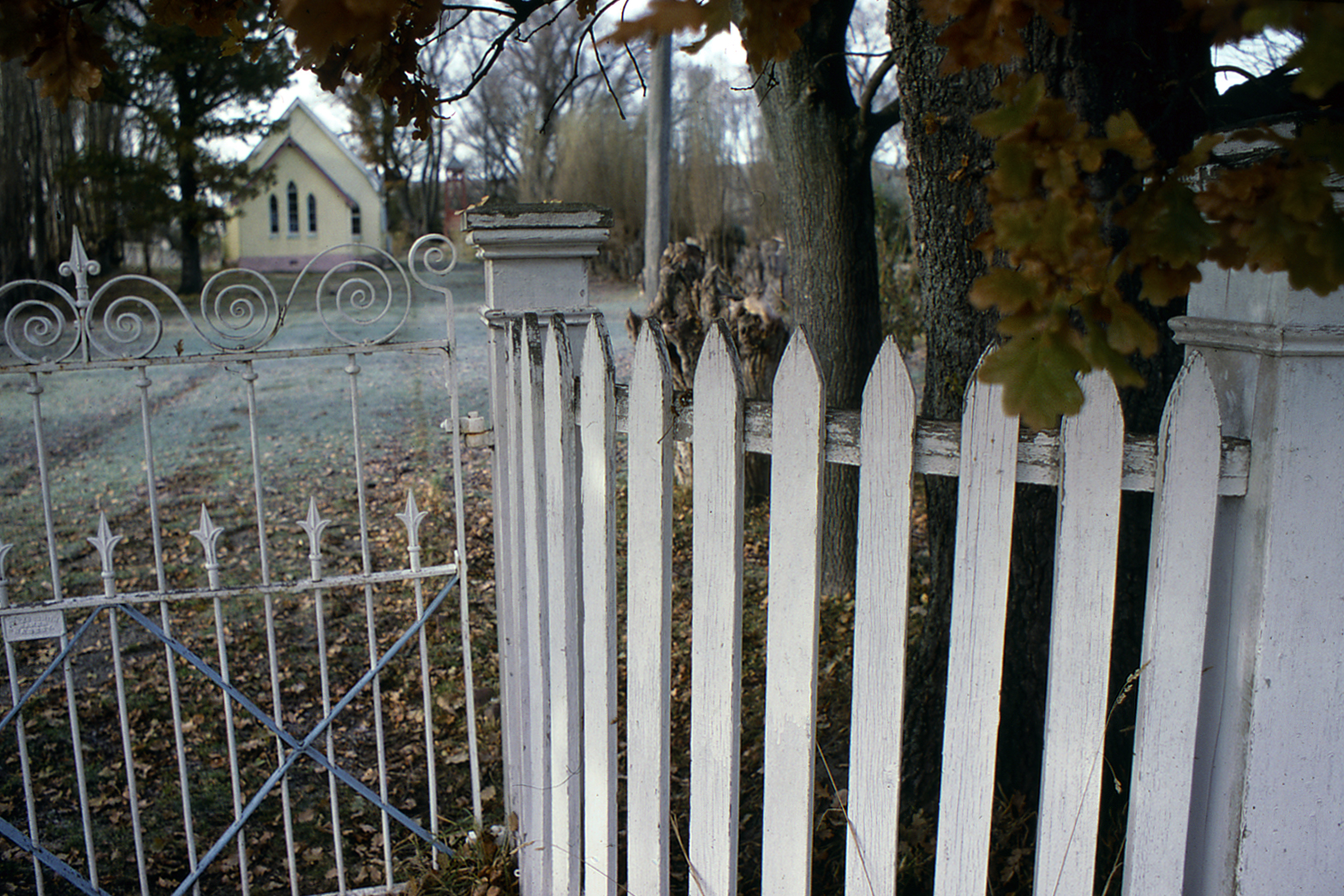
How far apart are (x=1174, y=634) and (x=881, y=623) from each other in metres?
0.41

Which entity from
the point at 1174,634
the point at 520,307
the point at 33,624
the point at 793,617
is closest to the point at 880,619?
the point at 793,617

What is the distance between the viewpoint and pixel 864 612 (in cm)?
150

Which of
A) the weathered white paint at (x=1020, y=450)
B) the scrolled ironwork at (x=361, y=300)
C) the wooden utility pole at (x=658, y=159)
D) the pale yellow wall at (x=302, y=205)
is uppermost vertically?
the pale yellow wall at (x=302, y=205)

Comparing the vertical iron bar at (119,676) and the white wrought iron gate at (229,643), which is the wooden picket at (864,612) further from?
the vertical iron bar at (119,676)

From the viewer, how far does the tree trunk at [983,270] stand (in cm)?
212

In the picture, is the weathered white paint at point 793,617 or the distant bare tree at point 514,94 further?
the distant bare tree at point 514,94

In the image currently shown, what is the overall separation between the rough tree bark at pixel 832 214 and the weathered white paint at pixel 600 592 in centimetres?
241

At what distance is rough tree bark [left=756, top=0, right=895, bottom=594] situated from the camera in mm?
4297

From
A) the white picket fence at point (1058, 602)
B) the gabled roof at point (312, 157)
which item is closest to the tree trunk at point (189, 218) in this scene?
the gabled roof at point (312, 157)

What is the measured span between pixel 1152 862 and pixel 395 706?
3.22 metres

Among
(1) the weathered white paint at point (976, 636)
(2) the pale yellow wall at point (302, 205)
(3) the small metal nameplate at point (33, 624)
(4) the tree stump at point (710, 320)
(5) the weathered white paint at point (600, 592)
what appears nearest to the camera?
(1) the weathered white paint at point (976, 636)

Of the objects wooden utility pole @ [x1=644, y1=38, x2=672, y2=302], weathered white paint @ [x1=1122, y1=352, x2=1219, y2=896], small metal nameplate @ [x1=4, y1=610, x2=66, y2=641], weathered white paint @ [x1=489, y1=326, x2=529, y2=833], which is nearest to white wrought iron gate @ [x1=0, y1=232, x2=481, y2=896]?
small metal nameplate @ [x1=4, y1=610, x2=66, y2=641]

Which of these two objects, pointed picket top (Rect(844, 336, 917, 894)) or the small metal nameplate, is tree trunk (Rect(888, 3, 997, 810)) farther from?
the small metal nameplate

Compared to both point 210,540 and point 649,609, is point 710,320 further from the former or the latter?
point 649,609
